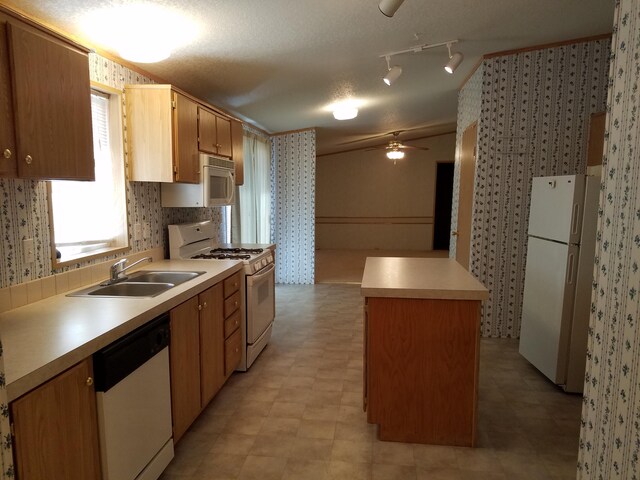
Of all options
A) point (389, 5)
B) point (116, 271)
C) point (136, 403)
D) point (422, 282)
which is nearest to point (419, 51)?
point (389, 5)

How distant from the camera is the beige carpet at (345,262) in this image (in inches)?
265

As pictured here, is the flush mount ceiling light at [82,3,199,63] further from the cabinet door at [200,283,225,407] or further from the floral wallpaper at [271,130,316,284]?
the floral wallpaper at [271,130,316,284]

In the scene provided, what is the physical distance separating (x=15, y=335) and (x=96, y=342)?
32cm

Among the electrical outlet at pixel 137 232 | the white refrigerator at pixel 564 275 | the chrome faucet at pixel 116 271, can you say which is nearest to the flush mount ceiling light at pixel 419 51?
the white refrigerator at pixel 564 275

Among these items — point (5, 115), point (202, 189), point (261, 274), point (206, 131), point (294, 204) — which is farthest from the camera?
point (294, 204)

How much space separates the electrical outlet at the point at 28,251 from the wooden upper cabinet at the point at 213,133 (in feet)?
4.58

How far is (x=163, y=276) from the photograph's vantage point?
2.59m

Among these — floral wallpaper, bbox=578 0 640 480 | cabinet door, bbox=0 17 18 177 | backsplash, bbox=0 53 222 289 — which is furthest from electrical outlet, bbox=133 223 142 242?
floral wallpaper, bbox=578 0 640 480

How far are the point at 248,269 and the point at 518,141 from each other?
284cm

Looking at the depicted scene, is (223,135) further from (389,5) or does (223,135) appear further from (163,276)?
(389,5)

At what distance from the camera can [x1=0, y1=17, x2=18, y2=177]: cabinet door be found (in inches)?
55.0

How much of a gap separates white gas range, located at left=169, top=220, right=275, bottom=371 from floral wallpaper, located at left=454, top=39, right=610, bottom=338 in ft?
6.86

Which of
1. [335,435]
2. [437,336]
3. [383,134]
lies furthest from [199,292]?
[383,134]

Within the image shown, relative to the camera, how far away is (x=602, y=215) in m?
1.40
